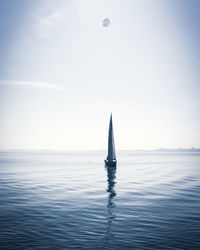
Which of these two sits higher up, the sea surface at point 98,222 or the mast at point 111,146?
the mast at point 111,146

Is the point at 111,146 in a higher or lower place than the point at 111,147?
higher

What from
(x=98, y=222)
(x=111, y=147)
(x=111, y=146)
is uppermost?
(x=111, y=146)

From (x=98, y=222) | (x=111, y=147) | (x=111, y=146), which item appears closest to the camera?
(x=98, y=222)

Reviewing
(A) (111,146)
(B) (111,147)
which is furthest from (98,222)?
(B) (111,147)

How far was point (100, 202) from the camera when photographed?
77.7 ft

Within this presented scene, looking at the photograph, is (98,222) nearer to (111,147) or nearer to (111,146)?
(111,146)

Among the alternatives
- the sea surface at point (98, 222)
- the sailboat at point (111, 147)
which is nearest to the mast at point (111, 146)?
the sailboat at point (111, 147)

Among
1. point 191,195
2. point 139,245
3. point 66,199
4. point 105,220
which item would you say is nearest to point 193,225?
point 139,245

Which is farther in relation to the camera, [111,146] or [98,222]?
[111,146]

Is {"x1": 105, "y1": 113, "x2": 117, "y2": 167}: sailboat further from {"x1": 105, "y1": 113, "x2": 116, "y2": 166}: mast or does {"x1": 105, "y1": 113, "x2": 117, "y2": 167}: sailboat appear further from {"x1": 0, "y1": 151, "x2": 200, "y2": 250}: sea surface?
{"x1": 0, "y1": 151, "x2": 200, "y2": 250}: sea surface

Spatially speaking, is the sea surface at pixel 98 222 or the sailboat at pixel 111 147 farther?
the sailboat at pixel 111 147

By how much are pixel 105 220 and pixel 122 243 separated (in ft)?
14.6

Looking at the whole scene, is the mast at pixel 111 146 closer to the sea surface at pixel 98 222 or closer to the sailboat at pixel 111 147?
the sailboat at pixel 111 147

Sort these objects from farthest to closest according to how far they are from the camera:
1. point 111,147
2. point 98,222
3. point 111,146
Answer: point 111,147 → point 111,146 → point 98,222
